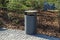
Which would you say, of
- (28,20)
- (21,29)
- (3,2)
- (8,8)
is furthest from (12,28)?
(3,2)

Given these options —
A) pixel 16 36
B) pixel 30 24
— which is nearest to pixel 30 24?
pixel 30 24

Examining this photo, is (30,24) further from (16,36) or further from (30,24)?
(16,36)

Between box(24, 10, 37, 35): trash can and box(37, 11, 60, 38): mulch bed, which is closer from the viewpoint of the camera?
box(24, 10, 37, 35): trash can

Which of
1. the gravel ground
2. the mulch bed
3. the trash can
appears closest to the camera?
the gravel ground

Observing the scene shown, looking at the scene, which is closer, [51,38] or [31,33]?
[51,38]

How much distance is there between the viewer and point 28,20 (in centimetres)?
762

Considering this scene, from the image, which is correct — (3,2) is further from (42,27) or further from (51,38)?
(51,38)

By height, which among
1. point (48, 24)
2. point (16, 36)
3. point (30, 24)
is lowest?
point (16, 36)

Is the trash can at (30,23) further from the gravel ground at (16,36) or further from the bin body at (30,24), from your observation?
the gravel ground at (16,36)

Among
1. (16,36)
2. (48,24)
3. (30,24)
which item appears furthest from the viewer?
(48,24)

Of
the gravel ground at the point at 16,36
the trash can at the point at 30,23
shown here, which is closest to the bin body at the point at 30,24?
the trash can at the point at 30,23

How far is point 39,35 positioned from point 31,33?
12.7 inches

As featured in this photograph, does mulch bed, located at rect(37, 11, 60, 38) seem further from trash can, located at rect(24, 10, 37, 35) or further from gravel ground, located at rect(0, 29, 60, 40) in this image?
gravel ground, located at rect(0, 29, 60, 40)

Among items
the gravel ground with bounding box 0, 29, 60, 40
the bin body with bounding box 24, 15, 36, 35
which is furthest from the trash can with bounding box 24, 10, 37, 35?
the gravel ground with bounding box 0, 29, 60, 40
